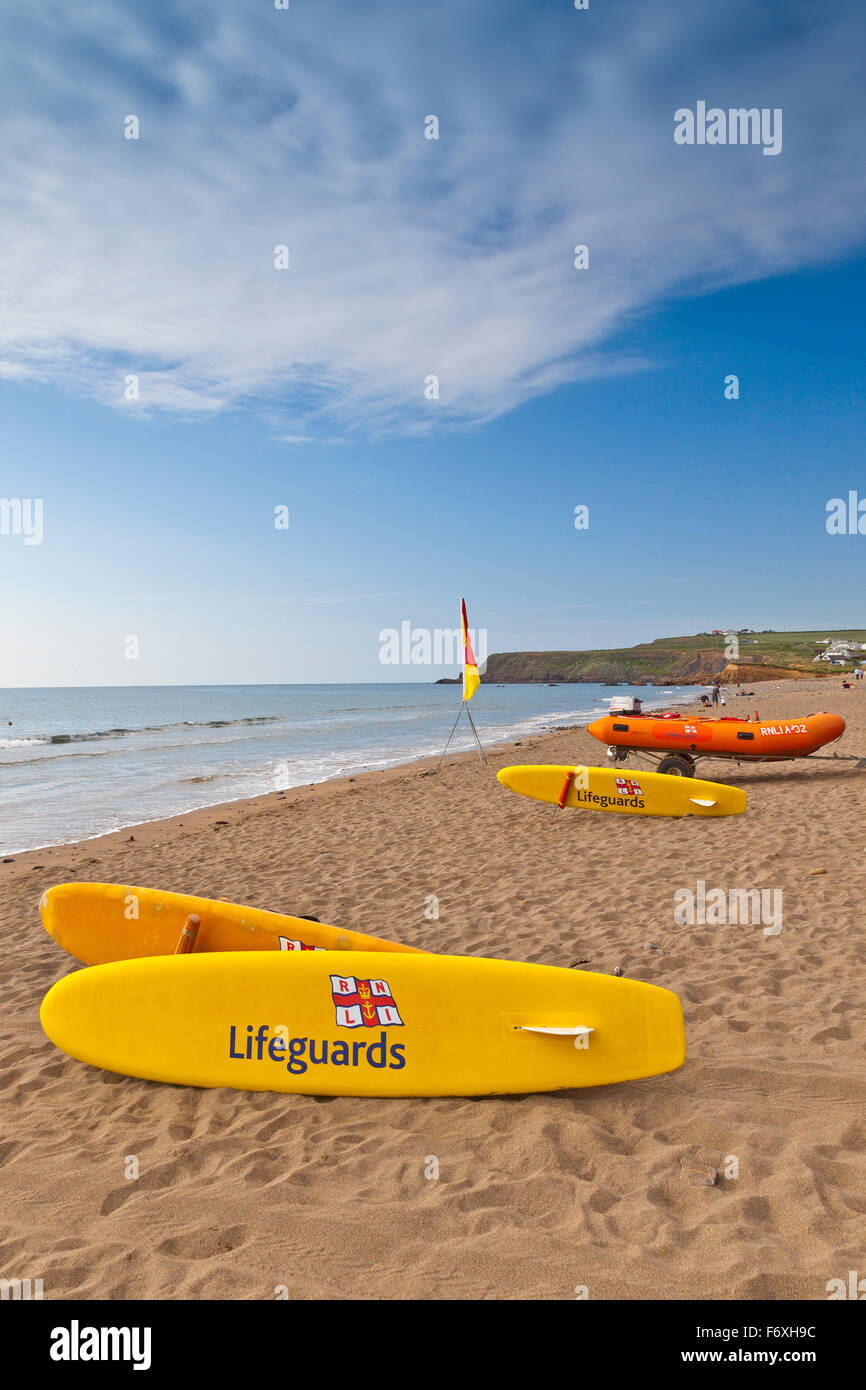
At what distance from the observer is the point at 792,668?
235 feet

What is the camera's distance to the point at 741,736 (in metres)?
11.4

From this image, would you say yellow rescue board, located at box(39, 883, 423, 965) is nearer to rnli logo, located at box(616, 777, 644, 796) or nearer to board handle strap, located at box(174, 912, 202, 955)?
board handle strap, located at box(174, 912, 202, 955)

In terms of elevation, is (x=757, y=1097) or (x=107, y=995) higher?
(x=107, y=995)

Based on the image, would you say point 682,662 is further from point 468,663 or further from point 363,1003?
point 363,1003

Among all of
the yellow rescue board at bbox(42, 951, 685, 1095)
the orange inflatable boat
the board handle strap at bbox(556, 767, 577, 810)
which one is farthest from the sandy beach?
the orange inflatable boat

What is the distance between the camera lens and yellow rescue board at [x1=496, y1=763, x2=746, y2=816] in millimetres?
9055

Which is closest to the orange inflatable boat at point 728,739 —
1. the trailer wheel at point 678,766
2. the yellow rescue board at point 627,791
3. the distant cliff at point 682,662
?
the trailer wheel at point 678,766

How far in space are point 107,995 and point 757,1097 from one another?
10.2 ft

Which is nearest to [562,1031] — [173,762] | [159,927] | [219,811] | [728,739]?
[159,927]

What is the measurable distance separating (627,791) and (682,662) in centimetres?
10620

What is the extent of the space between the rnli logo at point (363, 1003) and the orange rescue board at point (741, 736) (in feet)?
29.7

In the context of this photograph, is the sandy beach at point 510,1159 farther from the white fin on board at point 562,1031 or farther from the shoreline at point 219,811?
the shoreline at point 219,811
